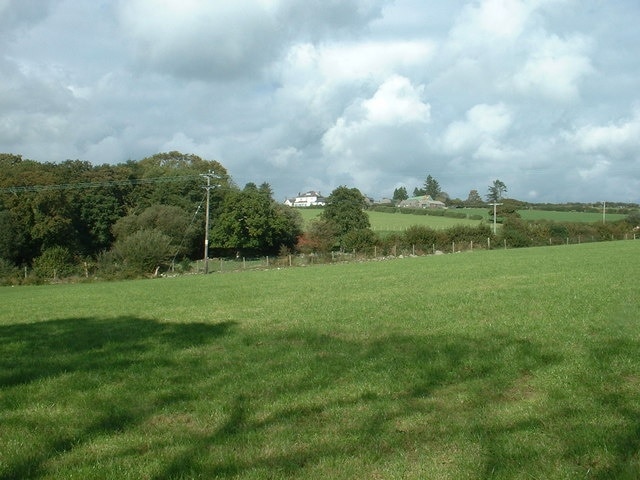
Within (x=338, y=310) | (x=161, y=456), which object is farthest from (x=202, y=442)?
(x=338, y=310)

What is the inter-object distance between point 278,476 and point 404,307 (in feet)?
37.3

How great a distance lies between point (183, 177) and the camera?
8894 centimetres

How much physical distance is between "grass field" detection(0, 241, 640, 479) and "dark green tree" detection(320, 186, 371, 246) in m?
78.7

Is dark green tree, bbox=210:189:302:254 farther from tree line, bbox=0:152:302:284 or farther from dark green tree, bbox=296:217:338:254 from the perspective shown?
dark green tree, bbox=296:217:338:254

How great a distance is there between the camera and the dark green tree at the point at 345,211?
9369 cm

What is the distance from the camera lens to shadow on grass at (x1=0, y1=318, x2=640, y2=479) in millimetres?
5391

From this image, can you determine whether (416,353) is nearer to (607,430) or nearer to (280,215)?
(607,430)

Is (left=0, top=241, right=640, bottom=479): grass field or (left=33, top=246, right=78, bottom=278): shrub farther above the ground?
(left=0, top=241, right=640, bottom=479): grass field

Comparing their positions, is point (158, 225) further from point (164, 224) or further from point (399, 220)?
point (399, 220)

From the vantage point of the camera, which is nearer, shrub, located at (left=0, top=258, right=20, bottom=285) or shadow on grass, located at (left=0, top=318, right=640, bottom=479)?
shadow on grass, located at (left=0, top=318, right=640, bottom=479)

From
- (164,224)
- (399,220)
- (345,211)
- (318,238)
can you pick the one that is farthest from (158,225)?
(399,220)

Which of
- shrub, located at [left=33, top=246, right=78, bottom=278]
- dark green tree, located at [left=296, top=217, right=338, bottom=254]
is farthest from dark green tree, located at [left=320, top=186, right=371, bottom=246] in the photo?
shrub, located at [left=33, top=246, right=78, bottom=278]

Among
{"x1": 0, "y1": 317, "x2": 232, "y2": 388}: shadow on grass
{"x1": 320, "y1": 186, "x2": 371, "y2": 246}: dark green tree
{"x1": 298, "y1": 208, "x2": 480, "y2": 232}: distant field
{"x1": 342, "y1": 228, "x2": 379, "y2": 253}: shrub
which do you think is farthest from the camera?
{"x1": 298, "y1": 208, "x2": 480, "y2": 232}: distant field

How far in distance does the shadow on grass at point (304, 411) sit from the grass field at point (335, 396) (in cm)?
3
